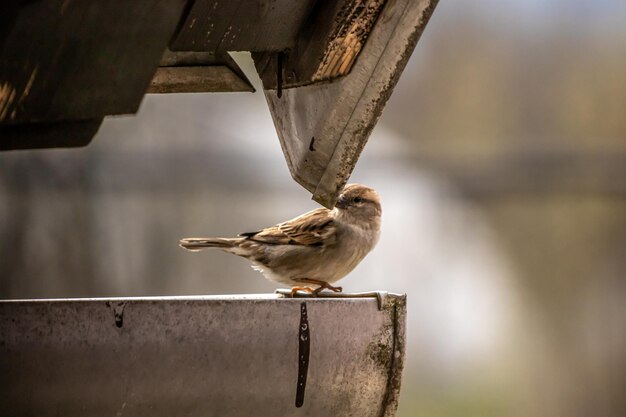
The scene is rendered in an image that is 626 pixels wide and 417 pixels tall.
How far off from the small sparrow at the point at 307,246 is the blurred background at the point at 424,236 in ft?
8.39

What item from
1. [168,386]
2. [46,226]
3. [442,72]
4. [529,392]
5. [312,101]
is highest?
[312,101]

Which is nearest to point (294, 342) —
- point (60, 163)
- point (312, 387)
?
point (312, 387)

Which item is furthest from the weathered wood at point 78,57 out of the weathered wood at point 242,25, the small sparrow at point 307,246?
the small sparrow at point 307,246

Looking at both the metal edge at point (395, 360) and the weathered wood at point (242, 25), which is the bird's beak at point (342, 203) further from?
the weathered wood at point (242, 25)

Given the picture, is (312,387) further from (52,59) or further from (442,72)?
(442,72)

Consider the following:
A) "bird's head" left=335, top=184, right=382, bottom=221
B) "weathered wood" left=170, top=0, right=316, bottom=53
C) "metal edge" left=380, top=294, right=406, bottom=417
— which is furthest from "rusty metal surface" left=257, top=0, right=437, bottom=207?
"bird's head" left=335, top=184, right=382, bottom=221

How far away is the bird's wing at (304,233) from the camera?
4.38 metres

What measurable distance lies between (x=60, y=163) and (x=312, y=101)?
5486 mm

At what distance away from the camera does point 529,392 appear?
24.1ft

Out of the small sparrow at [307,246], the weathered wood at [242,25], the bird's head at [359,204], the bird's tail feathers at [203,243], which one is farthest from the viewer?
the bird's head at [359,204]

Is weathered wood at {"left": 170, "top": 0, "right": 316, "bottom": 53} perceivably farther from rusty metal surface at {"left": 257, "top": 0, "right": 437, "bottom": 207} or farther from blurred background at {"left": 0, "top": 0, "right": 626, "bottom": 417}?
blurred background at {"left": 0, "top": 0, "right": 626, "bottom": 417}

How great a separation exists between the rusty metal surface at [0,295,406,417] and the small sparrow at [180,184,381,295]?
2.09m

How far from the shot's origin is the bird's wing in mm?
4383

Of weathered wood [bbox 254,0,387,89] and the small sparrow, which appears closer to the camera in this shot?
weathered wood [bbox 254,0,387,89]
